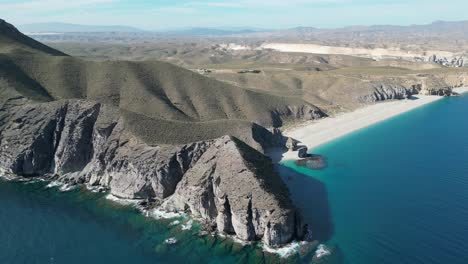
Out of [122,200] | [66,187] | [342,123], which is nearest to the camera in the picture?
[122,200]

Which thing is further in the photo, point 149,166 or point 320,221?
point 149,166

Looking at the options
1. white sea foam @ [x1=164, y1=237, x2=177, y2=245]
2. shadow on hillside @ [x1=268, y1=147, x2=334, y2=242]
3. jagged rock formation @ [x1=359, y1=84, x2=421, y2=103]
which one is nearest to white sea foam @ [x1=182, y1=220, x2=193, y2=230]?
white sea foam @ [x1=164, y1=237, x2=177, y2=245]

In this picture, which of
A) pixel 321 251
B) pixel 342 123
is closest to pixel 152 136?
pixel 321 251

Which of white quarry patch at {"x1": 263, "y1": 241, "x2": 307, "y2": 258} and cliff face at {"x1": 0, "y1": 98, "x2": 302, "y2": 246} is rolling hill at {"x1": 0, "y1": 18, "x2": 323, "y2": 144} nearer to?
cliff face at {"x1": 0, "y1": 98, "x2": 302, "y2": 246}

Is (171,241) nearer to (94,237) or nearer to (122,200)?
(94,237)

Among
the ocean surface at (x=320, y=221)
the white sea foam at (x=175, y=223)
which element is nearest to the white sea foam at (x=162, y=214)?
the ocean surface at (x=320, y=221)

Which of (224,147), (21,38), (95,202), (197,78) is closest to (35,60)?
(21,38)
